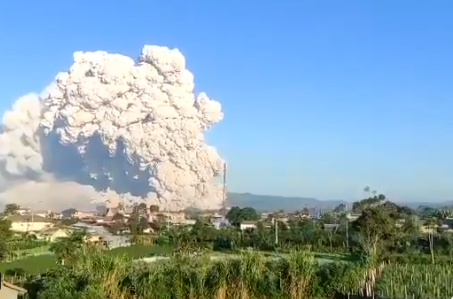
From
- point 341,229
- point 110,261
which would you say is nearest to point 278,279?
point 110,261

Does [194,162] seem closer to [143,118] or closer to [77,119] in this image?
[143,118]

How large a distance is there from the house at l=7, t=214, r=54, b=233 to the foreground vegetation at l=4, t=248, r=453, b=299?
930 inches

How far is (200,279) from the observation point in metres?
11.1

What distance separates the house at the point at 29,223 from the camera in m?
34.9

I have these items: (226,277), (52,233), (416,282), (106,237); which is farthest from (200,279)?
(52,233)

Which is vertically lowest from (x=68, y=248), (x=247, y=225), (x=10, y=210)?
(x=68, y=248)

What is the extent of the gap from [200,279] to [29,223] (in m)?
27.3

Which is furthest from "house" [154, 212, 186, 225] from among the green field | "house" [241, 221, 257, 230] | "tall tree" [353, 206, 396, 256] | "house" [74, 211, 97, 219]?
"tall tree" [353, 206, 396, 256]

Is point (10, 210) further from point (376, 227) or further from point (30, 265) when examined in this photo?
point (376, 227)

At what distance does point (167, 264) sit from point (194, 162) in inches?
1126

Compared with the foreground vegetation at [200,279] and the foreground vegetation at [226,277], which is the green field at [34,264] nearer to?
the foreground vegetation at [226,277]

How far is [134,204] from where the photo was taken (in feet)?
136

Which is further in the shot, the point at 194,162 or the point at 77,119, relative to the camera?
the point at 194,162

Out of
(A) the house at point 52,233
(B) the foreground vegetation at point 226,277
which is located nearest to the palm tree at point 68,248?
(B) the foreground vegetation at point 226,277
